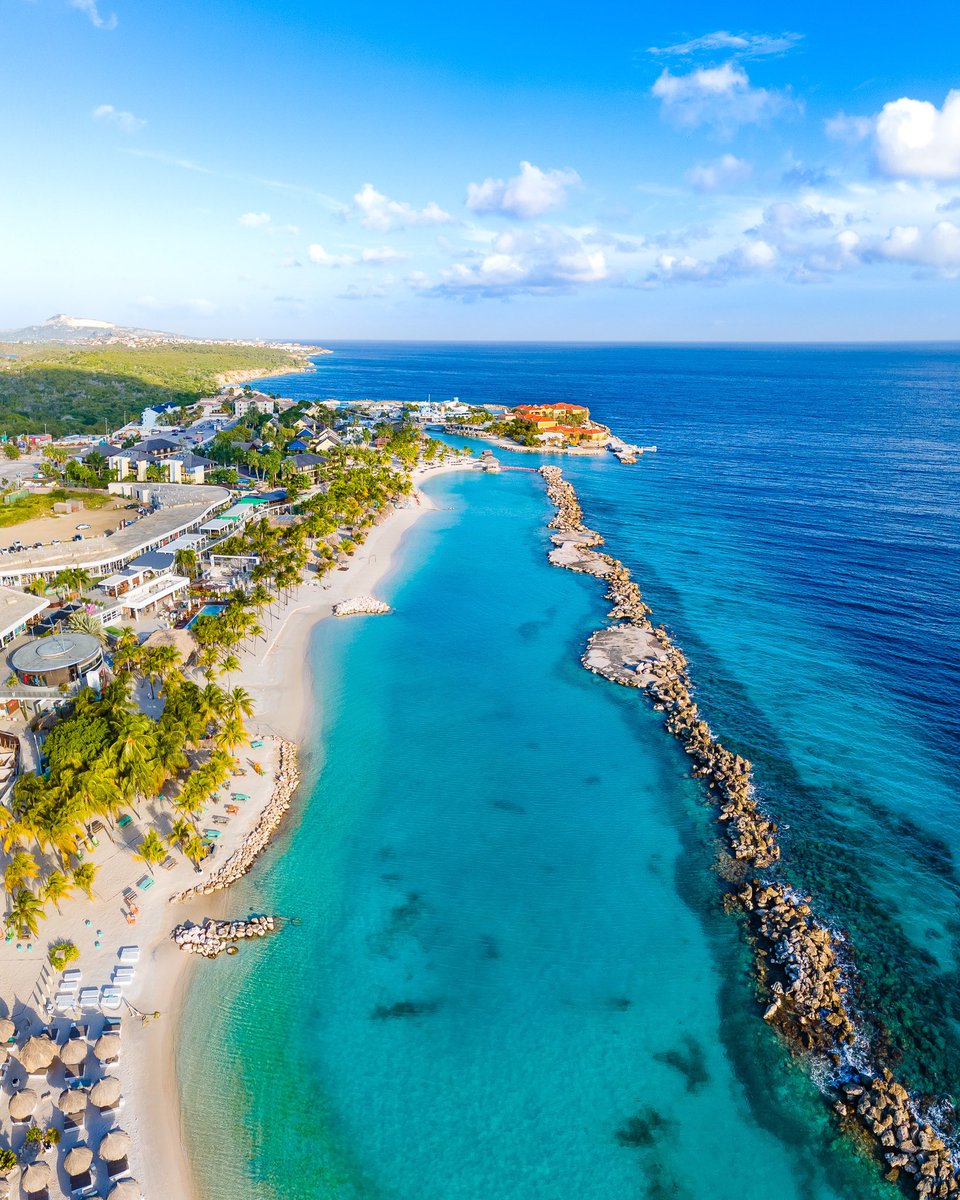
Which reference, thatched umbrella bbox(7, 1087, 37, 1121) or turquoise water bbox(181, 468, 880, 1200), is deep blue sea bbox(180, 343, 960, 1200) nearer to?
turquoise water bbox(181, 468, 880, 1200)

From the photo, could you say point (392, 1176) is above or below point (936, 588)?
below

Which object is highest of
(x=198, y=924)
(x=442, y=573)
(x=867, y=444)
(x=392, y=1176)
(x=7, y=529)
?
(x=867, y=444)

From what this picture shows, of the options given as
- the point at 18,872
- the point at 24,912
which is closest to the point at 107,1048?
the point at 24,912

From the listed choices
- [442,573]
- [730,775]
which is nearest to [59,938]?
[730,775]

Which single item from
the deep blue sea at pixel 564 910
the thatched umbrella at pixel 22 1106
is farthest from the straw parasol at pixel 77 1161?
the deep blue sea at pixel 564 910

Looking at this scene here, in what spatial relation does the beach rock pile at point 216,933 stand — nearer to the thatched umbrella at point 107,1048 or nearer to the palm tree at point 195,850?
the palm tree at point 195,850

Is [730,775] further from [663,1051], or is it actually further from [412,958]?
[412,958]

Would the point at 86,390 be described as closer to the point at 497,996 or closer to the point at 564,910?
the point at 564,910
